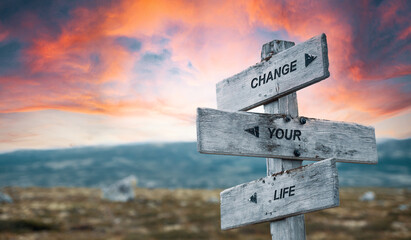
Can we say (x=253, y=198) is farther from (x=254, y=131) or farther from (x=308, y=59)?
(x=308, y=59)

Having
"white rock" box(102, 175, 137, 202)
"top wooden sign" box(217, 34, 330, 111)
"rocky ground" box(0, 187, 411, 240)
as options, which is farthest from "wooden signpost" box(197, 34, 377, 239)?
"white rock" box(102, 175, 137, 202)

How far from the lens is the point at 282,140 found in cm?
340

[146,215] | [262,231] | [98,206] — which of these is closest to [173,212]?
[146,215]

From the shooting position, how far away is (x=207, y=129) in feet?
9.93

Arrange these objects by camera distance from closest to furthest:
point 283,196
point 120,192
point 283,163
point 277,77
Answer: point 283,196
point 283,163
point 277,77
point 120,192

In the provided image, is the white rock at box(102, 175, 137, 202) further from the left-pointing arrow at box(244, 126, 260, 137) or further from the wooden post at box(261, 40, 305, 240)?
the left-pointing arrow at box(244, 126, 260, 137)

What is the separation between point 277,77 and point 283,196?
114cm

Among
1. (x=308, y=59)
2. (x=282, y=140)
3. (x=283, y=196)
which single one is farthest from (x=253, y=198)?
(x=308, y=59)

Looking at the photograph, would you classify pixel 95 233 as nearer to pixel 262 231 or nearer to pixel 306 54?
pixel 262 231

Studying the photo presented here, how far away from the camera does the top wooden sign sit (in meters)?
3.30

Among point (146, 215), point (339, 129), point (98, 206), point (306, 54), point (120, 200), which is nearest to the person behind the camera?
point (306, 54)

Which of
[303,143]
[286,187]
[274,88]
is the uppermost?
[274,88]

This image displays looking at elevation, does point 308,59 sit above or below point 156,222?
above

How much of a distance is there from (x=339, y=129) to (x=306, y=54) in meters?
0.84
